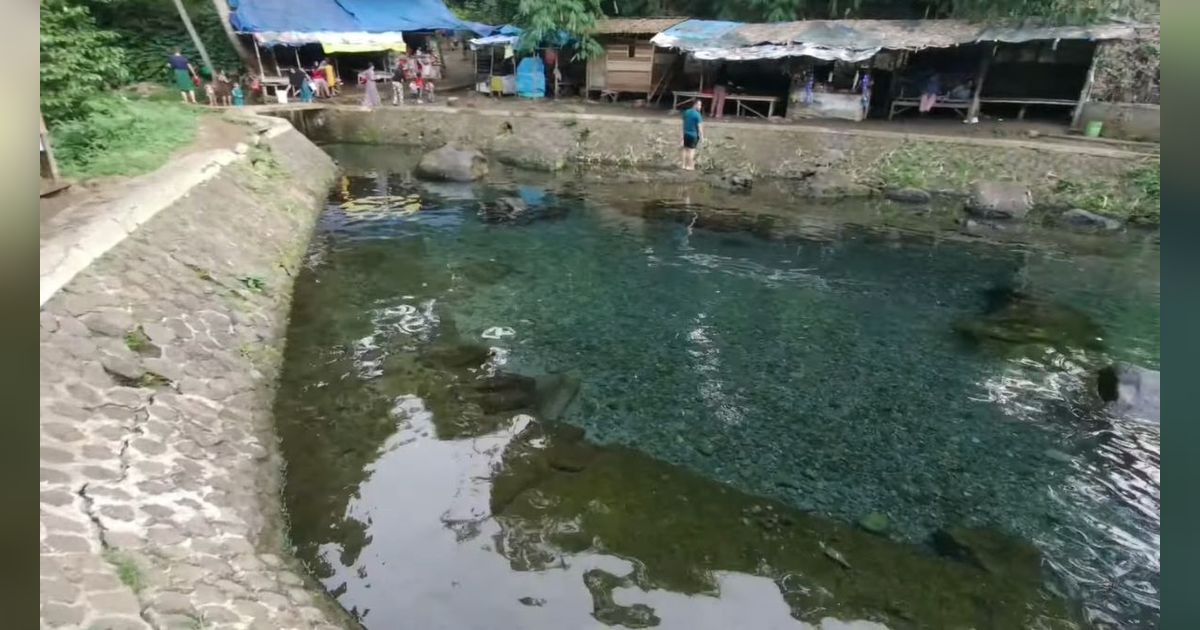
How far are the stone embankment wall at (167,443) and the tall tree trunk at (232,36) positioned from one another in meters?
20.2

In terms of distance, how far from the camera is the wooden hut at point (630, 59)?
29.6m

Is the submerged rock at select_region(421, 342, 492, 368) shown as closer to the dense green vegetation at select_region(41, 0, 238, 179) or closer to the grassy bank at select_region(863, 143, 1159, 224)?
the dense green vegetation at select_region(41, 0, 238, 179)

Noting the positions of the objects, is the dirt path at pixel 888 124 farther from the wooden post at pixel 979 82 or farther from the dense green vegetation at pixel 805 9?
the dense green vegetation at pixel 805 9

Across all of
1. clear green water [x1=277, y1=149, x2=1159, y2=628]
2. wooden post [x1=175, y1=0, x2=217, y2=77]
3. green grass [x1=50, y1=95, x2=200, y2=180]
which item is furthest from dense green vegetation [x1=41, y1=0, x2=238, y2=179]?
wooden post [x1=175, y1=0, x2=217, y2=77]

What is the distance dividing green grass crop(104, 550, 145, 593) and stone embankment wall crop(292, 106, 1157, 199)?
71.0 ft

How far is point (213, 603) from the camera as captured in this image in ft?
20.5

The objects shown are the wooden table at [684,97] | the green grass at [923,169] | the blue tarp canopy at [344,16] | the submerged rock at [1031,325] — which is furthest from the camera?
the blue tarp canopy at [344,16]

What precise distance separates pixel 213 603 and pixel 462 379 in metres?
5.65

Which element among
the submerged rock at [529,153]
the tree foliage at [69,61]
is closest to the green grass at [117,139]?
the tree foliage at [69,61]

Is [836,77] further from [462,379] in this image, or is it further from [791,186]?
[462,379]

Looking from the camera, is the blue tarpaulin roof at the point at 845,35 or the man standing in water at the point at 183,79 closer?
the blue tarpaulin roof at the point at 845,35

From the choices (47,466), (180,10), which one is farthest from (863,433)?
(180,10)

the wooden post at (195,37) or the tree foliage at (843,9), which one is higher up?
the tree foliage at (843,9)

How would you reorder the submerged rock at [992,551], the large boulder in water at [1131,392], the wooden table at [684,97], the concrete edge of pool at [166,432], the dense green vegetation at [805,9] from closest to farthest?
the concrete edge of pool at [166,432]
the submerged rock at [992,551]
the large boulder in water at [1131,392]
the dense green vegetation at [805,9]
the wooden table at [684,97]
